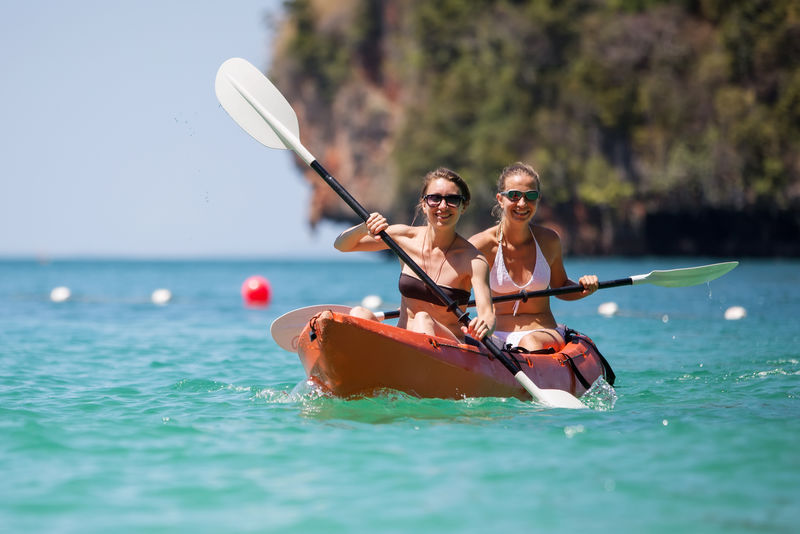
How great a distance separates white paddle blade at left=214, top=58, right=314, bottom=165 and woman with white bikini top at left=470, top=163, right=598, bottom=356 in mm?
1763

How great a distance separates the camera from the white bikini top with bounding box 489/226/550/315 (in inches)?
274

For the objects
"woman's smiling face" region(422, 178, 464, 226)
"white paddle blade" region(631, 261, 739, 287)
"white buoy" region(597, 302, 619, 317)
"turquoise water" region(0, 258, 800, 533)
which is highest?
"woman's smiling face" region(422, 178, 464, 226)

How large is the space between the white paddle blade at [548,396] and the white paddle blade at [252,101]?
2.66 metres

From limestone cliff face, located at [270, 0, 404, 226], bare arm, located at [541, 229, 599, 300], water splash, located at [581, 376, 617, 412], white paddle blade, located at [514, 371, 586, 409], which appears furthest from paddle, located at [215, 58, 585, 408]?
limestone cliff face, located at [270, 0, 404, 226]

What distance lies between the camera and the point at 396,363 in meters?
5.85

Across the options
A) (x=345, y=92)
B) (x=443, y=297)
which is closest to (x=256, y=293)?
(x=443, y=297)

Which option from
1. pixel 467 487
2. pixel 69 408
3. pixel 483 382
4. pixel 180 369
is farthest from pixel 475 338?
pixel 180 369

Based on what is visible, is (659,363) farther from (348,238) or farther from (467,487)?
(467,487)

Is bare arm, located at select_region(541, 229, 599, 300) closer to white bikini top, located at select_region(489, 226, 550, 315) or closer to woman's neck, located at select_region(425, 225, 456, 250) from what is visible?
white bikini top, located at select_region(489, 226, 550, 315)

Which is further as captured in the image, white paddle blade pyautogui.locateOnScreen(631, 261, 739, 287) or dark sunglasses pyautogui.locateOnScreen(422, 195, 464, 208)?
white paddle blade pyautogui.locateOnScreen(631, 261, 739, 287)

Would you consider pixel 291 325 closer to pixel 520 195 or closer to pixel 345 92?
pixel 520 195

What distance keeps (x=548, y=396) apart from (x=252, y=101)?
128 inches

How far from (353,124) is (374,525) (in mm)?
54799

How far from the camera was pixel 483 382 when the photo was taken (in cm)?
617
